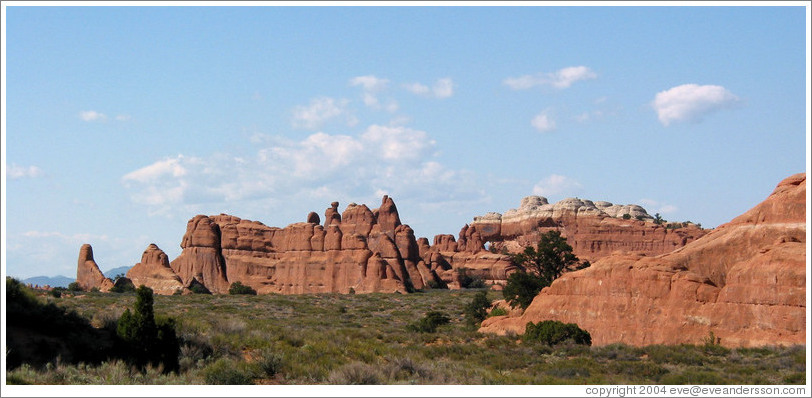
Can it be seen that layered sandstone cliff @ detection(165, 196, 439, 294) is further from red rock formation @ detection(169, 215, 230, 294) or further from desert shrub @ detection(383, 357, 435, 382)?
desert shrub @ detection(383, 357, 435, 382)

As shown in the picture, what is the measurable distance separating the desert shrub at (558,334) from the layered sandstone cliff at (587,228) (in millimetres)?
88496

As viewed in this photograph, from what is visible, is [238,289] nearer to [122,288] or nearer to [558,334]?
[122,288]

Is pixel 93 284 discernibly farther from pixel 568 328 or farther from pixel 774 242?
pixel 774 242

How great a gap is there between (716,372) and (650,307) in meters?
11.3

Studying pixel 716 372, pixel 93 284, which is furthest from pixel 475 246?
pixel 716 372

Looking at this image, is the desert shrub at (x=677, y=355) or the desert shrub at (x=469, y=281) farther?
the desert shrub at (x=469, y=281)

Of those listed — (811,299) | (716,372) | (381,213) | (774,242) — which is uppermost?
(381,213)

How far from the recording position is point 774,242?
36344mm

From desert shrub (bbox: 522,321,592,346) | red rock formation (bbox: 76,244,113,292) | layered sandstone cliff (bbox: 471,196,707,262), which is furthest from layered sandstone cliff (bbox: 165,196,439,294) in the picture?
desert shrub (bbox: 522,321,592,346)

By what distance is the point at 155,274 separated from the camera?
10575 cm

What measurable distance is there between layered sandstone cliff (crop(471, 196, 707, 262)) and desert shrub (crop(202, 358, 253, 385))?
106 metres

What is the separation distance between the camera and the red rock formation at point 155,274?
10112cm

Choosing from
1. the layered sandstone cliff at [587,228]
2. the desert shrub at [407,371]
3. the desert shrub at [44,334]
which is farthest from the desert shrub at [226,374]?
the layered sandstone cliff at [587,228]

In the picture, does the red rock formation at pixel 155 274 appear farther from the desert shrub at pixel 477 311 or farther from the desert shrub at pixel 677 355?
the desert shrub at pixel 677 355
